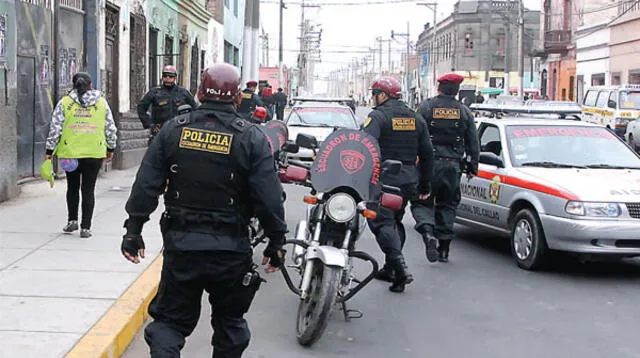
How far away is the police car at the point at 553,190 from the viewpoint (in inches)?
331

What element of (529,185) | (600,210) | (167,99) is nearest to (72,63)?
(167,99)

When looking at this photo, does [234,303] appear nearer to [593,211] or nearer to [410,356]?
[410,356]

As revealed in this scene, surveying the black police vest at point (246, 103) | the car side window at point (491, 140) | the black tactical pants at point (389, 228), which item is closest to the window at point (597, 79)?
the black police vest at point (246, 103)

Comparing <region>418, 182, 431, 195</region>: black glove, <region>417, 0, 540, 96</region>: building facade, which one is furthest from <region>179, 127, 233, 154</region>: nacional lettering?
<region>417, 0, 540, 96</region>: building facade

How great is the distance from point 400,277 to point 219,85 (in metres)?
3.59

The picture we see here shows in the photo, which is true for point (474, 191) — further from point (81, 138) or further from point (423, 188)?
point (81, 138)

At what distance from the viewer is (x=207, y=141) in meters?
4.57

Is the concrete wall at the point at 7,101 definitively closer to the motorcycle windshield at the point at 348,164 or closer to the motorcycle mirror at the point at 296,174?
the motorcycle mirror at the point at 296,174

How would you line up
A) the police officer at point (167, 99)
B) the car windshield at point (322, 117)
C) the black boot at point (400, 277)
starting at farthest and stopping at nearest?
the car windshield at point (322, 117)
the police officer at point (167, 99)
the black boot at point (400, 277)

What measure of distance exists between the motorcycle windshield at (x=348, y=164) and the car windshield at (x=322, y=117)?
12825 mm

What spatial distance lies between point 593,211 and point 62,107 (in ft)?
17.8

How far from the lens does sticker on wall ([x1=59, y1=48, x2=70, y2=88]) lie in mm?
14594

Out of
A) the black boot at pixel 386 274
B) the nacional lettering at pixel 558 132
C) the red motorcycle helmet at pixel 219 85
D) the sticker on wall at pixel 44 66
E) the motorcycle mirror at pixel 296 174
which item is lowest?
the black boot at pixel 386 274

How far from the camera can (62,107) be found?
30.6 feet
